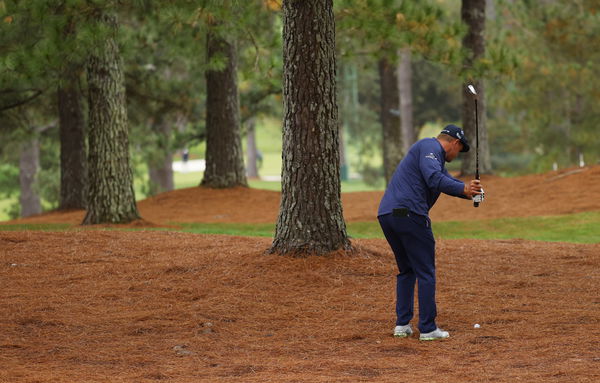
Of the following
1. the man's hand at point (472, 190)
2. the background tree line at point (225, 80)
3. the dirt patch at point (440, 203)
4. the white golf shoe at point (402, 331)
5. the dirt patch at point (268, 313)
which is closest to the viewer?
the dirt patch at point (268, 313)

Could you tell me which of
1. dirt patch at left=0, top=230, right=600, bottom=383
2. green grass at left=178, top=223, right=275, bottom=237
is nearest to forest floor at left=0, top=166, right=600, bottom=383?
dirt patch at left=0, top=230, right=600, bottom=383

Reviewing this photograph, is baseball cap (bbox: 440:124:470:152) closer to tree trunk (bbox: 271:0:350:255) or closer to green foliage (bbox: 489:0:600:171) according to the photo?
tree trunk (bbox: 271:0:350:255)

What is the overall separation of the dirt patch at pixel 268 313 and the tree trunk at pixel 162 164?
16.9 meters

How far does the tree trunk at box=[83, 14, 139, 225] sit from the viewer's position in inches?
668

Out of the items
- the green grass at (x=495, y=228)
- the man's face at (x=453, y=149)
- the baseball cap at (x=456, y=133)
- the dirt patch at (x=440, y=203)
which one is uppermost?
the baseball cap at (x=456, y=133)

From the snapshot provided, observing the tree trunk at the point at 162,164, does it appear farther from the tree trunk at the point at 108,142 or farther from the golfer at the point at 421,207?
the golfer at the point at 421,207

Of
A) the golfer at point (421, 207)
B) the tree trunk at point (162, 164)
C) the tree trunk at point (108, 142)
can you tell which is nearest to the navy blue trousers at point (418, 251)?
the golfer at point (421, 207)

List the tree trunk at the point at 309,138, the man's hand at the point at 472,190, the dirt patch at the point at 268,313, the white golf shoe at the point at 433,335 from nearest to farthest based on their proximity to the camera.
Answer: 1. the dirt patch at the point at 268,313
2. the man's hand at the point at 472,190
3. the white golf shoe at the point at 433,335
4. the tree trunk at the point at 309,138

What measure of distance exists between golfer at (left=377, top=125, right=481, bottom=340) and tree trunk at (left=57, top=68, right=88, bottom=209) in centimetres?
1685

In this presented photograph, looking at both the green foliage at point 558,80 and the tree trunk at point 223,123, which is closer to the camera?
the tree trunk at point 223,123

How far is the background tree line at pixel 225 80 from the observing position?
620 inches

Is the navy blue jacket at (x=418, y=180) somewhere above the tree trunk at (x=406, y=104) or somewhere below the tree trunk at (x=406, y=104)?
below

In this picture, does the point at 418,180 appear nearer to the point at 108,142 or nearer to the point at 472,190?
the point at 472,190

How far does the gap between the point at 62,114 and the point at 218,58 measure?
855 cm
